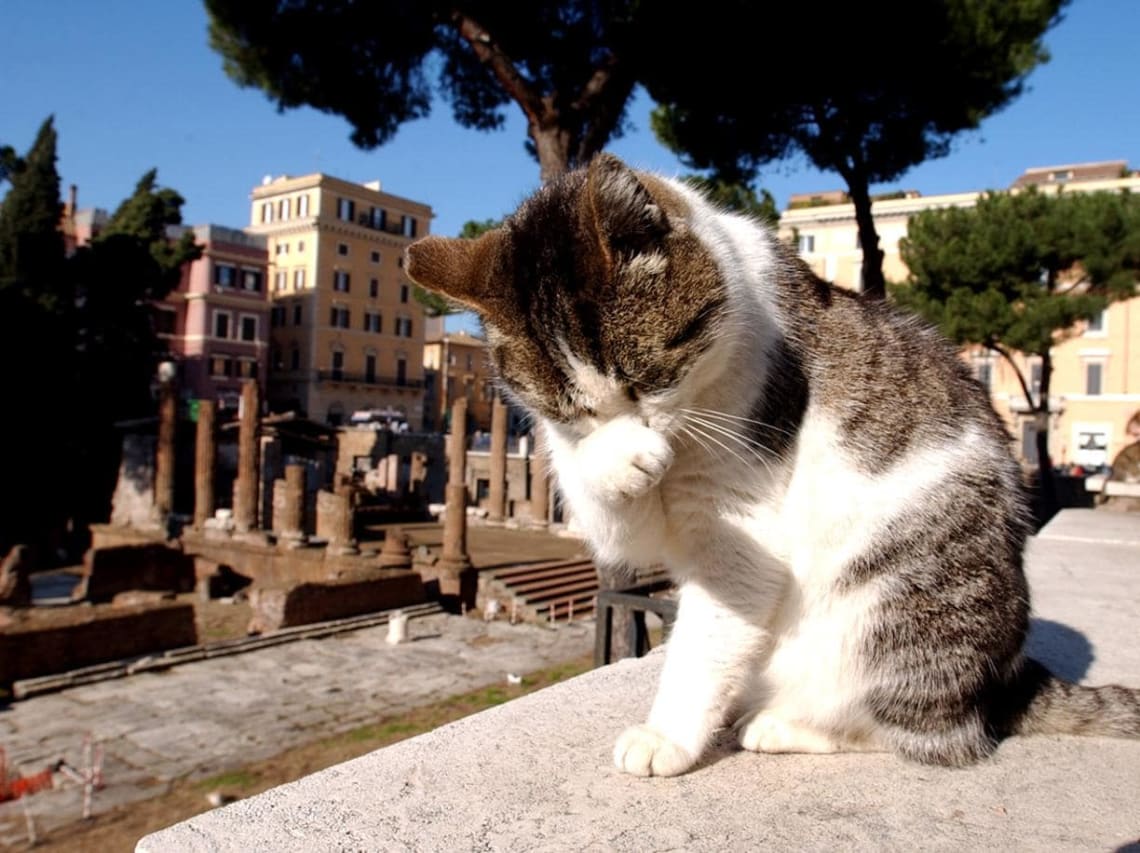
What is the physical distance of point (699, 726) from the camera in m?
2.27

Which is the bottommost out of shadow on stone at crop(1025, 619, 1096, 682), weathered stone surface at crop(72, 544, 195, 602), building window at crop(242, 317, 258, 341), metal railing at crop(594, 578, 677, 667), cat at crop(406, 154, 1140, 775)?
weathered stone surface at crop(72, 544, 195, 602)

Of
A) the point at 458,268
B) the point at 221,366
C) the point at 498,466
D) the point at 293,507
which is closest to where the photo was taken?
the point at 458,268

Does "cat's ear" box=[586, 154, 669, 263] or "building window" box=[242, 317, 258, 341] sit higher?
"building window" box=[242, 317, 258, 341]

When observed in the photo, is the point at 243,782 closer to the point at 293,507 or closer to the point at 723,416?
the point at 723,416

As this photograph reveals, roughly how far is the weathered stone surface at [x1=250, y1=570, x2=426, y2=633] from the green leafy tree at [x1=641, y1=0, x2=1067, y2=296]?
12.1 meters

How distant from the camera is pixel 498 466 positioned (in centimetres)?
3322

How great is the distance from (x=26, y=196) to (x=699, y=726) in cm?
3534

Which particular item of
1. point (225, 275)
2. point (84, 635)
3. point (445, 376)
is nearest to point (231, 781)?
point (84, 635)

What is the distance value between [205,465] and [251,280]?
30.5 meters

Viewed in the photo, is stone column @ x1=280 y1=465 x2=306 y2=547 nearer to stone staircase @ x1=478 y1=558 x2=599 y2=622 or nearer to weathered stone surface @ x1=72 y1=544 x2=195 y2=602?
weathered stone surface @ x1=72 y1=544 x2=195 y2=602

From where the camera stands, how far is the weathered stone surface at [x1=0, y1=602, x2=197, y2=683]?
14109mm

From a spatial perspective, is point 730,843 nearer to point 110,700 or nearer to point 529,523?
point 110,700

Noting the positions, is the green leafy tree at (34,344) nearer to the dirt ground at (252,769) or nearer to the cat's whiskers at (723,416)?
the dirt ground at (252,769)

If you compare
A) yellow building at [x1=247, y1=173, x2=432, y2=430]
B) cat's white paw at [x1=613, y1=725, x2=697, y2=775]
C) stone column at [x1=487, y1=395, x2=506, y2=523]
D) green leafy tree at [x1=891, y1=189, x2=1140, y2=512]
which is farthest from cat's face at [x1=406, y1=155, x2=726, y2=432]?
yellow building at [x1=247, y1=173, x2=432, y2=430]
